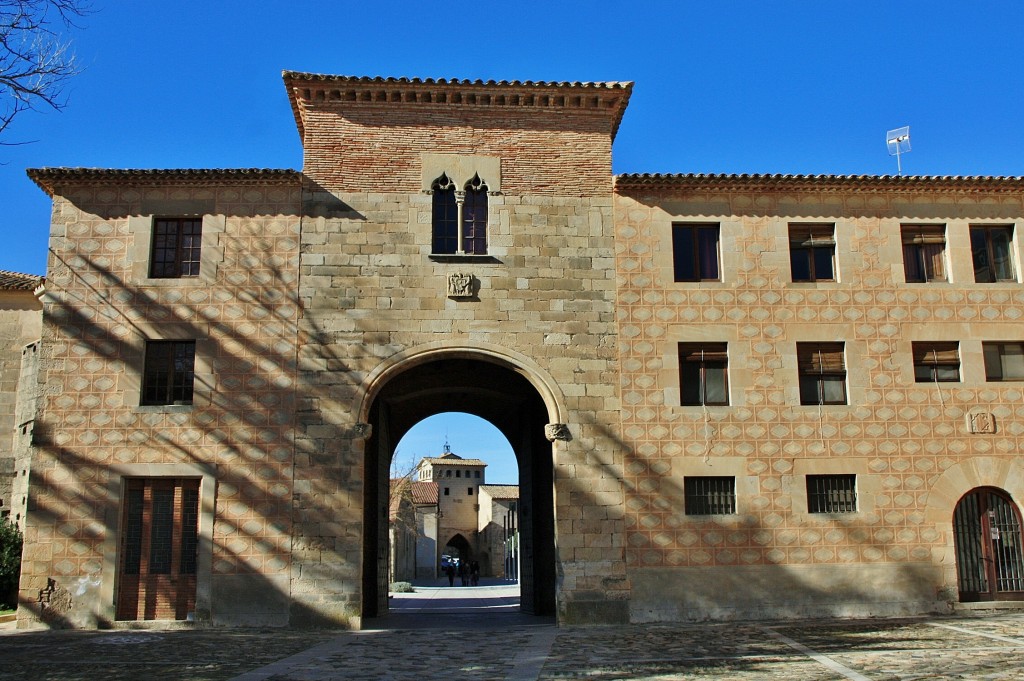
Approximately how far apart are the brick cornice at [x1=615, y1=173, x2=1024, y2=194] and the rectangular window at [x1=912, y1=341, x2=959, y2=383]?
325cm

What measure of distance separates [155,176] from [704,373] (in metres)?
11.4

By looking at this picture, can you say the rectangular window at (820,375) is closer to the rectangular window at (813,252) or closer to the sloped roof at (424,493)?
the rectangular window at (813,252)

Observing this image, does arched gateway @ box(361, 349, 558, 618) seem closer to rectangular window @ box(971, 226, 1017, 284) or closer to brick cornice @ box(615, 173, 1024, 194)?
brick cornice @ box(615, 173, 1024, 194)

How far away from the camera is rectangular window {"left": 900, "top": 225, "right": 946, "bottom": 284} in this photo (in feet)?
61.2

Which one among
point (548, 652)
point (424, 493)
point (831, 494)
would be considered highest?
point (424, 493)

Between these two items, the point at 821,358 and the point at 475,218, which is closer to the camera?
the point at 821,358

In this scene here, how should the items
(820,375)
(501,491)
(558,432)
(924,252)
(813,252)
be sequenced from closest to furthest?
(558,432)
(820,375)
(813,252)
(924,252)
(501,491)

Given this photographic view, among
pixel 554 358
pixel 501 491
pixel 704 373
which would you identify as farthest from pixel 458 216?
pixel 501 491

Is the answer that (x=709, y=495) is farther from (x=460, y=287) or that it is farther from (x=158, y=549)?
(x=158, y=549)

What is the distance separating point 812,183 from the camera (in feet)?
60.7

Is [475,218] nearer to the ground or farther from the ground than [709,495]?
farther from the ground

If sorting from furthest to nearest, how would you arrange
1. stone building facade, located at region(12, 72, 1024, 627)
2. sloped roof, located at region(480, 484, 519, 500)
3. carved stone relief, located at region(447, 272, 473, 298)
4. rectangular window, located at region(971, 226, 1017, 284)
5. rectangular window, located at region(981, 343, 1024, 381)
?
sloped roof, located at region(480, 484, 519, 500), rectangular window, located at region(971, 226, 1017, 284), rectangular window, located at region(981, 343, 1024, 381), carved stone relief, located at region(447, 272, 473, 298), stone building facade, located at region(12, 72, 1024, 627)

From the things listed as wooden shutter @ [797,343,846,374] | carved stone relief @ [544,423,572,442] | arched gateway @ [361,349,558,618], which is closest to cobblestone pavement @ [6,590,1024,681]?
arched gateway @ [361,349,558,618]

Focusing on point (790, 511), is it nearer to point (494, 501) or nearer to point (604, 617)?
point (604, 617)
